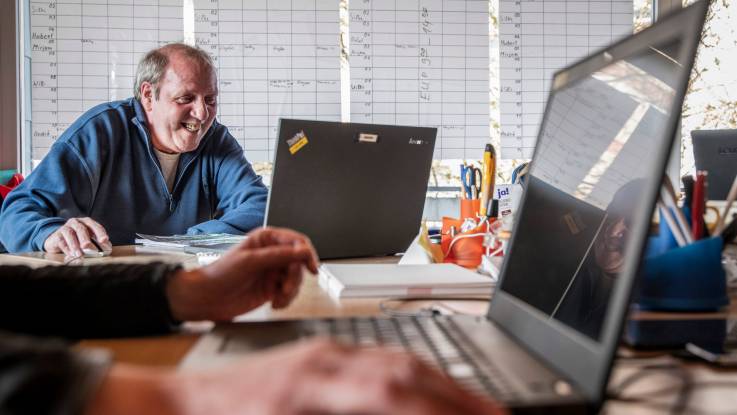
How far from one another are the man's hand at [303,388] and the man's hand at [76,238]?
3.87 feet

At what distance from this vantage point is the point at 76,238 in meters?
1.45

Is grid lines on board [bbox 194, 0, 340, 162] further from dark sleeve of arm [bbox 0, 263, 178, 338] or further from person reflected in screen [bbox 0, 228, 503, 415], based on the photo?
person reflected in screen [bbox 0, 228, 503, 415]

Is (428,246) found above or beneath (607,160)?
beneath

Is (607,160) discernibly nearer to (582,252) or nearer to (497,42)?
(582,252)

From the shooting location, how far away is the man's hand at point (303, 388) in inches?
12.5

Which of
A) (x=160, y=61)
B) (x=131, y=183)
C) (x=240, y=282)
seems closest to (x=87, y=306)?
(x=240, y=282)

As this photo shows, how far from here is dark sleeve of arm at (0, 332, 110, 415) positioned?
0.30 metres

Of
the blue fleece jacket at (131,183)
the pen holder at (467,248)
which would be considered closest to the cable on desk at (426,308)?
the pen holder at (467,248)

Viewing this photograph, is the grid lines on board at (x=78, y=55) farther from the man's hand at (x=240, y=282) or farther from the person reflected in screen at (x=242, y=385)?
the person reflected in screen at (x=242, y=385)

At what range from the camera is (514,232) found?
2.39ft

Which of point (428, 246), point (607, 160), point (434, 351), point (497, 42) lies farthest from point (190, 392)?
point (497, 42)

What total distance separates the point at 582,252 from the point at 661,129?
385 mm

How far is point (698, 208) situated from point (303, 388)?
58cm

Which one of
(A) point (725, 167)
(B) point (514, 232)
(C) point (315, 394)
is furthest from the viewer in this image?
(A) point (725, 167)
